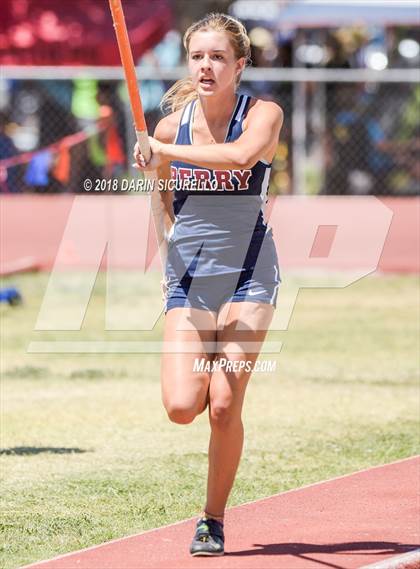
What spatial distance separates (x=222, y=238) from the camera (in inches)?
239

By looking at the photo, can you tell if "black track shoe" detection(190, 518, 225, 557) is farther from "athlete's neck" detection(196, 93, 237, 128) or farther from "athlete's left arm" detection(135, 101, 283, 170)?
"athlete's neck" detection(196, 93, 237, 128)

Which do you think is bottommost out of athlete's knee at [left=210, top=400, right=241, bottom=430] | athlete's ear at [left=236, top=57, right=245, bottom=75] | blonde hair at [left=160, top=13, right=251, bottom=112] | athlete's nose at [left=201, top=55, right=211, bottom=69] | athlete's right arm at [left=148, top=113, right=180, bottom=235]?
athlete's knee at [left=210, top=400, right=241, bottom=430]

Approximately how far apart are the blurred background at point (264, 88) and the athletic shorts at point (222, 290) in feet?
40.8

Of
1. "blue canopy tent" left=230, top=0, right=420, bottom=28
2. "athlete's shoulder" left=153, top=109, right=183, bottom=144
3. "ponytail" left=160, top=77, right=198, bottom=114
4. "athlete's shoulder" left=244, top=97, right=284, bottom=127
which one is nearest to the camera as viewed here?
"athlete's shoulder" left=244, top=97, right=284, bottom=127

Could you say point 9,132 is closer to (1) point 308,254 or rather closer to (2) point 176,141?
(1) point 308,254

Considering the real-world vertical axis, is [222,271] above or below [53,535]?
above

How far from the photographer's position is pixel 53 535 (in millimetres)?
6598

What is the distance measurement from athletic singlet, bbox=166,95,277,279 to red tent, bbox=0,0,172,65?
15889 mm

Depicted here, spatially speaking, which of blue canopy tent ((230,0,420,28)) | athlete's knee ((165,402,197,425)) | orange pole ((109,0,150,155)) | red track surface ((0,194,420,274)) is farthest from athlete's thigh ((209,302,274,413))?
blue canopy tent ((230,0,420,28))

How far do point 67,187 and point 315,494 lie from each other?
12567mm

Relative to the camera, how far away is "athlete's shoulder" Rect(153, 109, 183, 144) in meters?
6.26

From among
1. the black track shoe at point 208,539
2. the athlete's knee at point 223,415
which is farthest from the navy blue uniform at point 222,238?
the black track shoe at point 208,539

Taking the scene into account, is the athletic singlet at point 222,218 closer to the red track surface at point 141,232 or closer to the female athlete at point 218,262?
the female athlete at point 218,262

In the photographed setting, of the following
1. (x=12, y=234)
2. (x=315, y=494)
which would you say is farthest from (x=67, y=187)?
(x=315, y=494)
